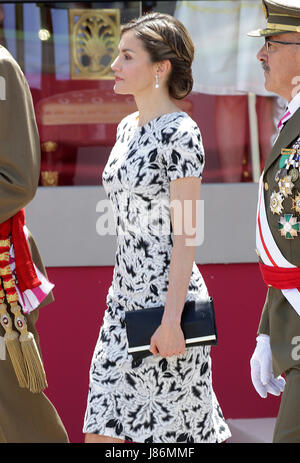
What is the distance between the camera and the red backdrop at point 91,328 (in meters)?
4.70

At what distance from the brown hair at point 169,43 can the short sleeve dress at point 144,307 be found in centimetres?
19

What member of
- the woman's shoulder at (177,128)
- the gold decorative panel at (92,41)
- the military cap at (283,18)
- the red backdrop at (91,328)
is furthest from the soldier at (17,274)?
the gold decorative panel at (92,41)

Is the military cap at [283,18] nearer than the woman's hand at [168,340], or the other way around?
the military cap at [283,18]

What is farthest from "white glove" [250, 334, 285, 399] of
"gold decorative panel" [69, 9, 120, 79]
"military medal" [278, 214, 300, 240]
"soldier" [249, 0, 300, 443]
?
"gold decorative panel" [69, 9, 120, 79]

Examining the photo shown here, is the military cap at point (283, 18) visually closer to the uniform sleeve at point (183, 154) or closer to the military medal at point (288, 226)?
the uniform sleeve at point (183, 154)

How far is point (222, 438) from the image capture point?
11.0 ft

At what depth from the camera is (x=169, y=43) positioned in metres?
3.33

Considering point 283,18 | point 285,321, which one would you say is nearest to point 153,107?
point 283,18

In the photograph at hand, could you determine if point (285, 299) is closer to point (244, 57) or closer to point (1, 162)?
point (1, 162)

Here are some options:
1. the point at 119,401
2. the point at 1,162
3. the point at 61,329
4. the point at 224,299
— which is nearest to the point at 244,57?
the point at 224,299

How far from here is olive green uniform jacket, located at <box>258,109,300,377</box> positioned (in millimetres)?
2818

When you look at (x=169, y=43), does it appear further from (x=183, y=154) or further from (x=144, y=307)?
(x=144, y=307)
